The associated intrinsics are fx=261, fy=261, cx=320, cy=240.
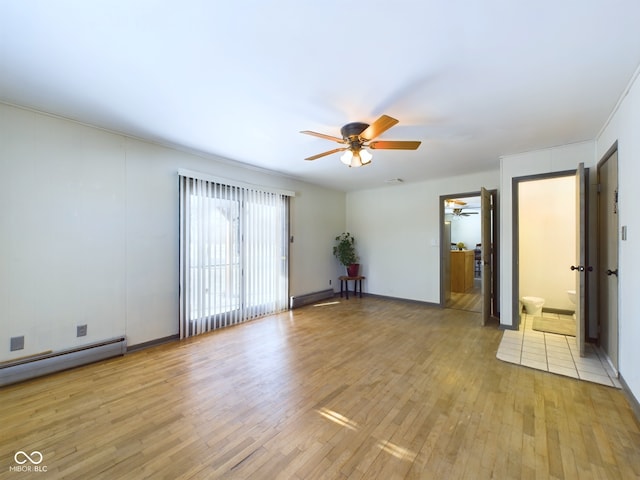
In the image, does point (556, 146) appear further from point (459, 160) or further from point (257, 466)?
point (257, 466)

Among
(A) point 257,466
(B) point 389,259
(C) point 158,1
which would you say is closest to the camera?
(C) point 158,1

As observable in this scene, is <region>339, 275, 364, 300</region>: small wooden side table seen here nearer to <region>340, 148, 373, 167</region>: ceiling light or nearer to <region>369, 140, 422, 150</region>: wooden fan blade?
<region>340, 148, 373, 167</region>: ceiling light

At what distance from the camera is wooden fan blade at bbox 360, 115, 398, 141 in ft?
7.04

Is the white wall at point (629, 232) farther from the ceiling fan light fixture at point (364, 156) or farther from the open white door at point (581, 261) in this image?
the ceiling fan light fixture at point (364, 156)

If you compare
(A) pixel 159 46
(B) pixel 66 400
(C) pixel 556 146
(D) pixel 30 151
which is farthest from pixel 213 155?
(C) pixel 556 146

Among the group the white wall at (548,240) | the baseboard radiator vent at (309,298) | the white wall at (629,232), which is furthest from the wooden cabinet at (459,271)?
the white wall at (629,232)

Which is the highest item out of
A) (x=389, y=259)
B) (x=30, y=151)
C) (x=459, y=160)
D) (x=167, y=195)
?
(x=459, y=160)

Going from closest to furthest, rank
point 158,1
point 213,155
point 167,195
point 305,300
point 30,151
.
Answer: point 158,1 < point 30,151 < point 167,195 < point 213,155 < point 305,300

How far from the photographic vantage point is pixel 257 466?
153cm

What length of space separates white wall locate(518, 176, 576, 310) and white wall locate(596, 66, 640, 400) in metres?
2.26

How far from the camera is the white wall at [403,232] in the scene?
5.21 metres

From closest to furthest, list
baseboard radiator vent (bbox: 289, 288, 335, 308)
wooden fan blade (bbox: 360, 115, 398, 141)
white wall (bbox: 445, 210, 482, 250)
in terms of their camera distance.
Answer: wooden fan blade (bbox: 360, 115, 398, 141) → baseboard radiator vent (bbox: 289, 288, 335, 308) → white wall (bbox: 445, 210, 482, 250)

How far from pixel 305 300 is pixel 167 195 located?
317cm

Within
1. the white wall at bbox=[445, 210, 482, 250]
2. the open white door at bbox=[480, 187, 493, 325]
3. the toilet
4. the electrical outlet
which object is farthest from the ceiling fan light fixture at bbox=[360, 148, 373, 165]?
the white wall at bbox=[445, 210, 482, 250]
